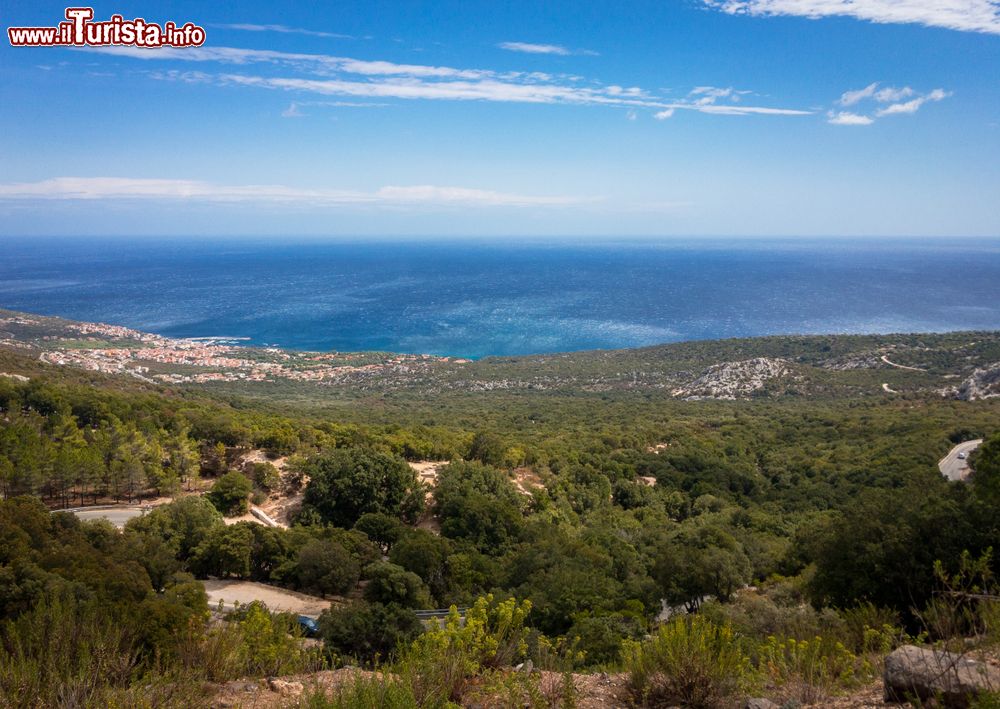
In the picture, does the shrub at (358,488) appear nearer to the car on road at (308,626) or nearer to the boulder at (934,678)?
the car on road at (308,626)

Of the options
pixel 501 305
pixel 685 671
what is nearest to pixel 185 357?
pixel 501 305

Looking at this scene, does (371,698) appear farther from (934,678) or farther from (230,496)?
(230,496)

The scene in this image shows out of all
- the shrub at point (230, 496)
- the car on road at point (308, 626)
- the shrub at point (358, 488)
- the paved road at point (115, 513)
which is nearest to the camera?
the car on road at point (308, 626)

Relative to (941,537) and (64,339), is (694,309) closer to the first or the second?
(64,339)

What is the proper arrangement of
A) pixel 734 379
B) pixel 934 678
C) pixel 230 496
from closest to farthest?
1. pixel 934 678
2. pixel 230 496
3. pixel 734 379

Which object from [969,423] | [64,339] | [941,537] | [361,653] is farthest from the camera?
[64,339]

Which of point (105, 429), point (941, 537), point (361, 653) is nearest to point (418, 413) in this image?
point (105, 429)

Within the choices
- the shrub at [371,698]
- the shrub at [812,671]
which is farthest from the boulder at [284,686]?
the shrub at [812,671]
